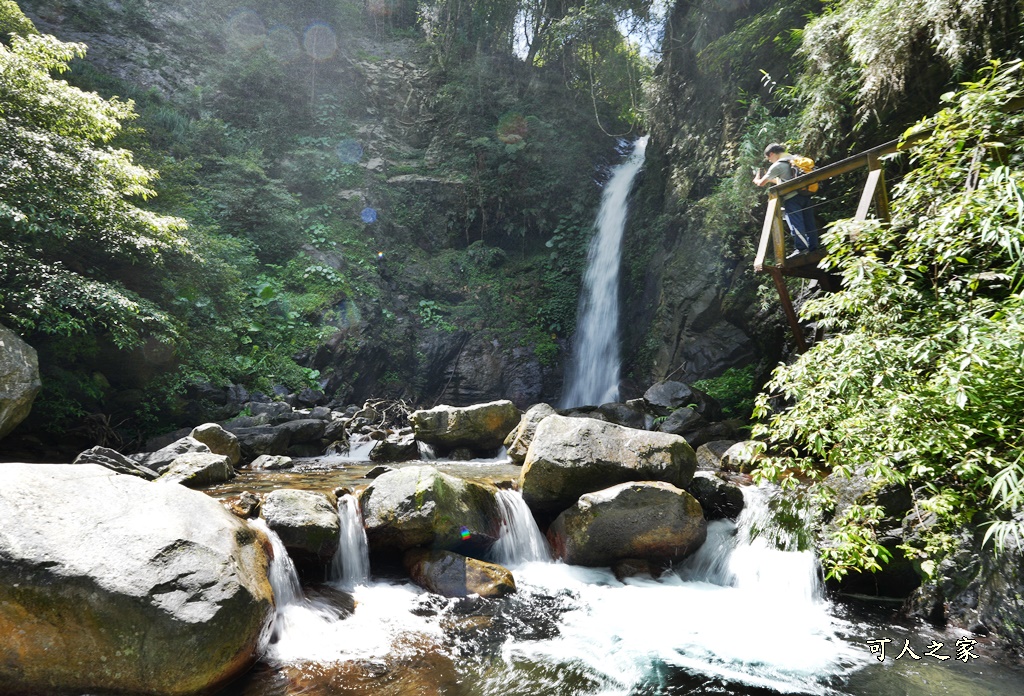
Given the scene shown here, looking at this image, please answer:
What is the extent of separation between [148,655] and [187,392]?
26.5 feet

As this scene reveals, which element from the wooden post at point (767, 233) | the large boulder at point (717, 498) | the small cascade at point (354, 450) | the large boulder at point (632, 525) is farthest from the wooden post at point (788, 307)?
the small cascade at point (354, 450)

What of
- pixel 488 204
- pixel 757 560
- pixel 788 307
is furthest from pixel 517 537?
pixel 488 204

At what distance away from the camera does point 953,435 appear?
329 cm

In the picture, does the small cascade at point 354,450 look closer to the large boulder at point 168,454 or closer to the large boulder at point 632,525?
the large boulder at point 168,454

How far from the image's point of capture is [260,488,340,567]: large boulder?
4.65 m

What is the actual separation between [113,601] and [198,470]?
3629 mm

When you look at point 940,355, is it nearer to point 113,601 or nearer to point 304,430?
point 113,601

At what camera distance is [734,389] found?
10516mm

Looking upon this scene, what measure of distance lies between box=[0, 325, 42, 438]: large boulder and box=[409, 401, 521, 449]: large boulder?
5405 millimetres

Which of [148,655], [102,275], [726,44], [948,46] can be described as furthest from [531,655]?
[726,44]

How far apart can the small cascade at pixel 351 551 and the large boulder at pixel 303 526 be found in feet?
0.48

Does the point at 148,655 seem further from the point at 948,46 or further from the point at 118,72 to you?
the point at 118,72

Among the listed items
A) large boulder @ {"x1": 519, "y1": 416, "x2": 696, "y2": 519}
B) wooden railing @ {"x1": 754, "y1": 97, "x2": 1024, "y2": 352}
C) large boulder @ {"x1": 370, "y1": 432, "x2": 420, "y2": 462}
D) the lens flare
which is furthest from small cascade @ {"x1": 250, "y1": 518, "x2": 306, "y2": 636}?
the lens flare

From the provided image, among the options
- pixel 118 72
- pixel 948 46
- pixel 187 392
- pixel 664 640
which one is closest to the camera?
pixel 664 640
